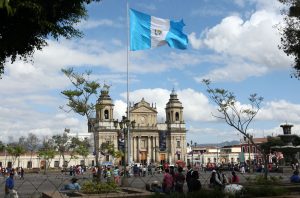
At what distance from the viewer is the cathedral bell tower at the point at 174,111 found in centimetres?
11006

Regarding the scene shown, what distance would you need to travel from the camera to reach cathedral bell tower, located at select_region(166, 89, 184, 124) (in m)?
110

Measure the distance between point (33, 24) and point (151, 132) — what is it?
3826 inches

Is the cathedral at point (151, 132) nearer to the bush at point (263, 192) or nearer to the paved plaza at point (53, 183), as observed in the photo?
the paved plaza at point (53, 183)

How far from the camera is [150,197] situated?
13.3m

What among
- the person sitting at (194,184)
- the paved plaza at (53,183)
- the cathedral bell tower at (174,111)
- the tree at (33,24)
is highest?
the cathedral bell tower at (174,111)

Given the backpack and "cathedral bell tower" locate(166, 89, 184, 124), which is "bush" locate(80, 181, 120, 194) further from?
"cathedral bell tower" locate(166, 89, 184, 124)

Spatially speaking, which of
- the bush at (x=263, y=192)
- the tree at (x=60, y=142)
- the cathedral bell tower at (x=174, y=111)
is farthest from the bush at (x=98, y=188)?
the cathedral bell tower at (x=174, y=111)

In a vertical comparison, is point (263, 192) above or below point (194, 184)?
below

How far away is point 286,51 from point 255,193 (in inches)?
315

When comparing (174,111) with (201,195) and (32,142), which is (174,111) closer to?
(32,142)

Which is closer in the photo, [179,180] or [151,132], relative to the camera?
[179,180]

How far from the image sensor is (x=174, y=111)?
110062mm

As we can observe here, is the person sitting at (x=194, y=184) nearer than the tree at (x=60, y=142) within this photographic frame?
Yes

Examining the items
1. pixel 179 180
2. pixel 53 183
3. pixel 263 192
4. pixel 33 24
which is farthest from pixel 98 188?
pixel 53 183
